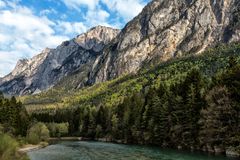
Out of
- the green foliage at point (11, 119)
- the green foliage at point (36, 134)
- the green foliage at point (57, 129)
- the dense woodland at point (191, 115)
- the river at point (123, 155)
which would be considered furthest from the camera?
the green foliage at point (57, 129)

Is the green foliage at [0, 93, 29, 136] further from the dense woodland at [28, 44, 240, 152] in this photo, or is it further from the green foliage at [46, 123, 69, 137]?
the green foliage at [46, 123, 69, 137]

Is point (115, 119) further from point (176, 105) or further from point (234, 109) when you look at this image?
point (234, 109)

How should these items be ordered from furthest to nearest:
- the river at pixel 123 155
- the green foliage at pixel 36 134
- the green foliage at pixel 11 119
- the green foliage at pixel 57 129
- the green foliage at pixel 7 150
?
the green foliage at pixel 57 129 < the green foliage at pixel 36 134 < the green foliage at pixel 11 119 < the river at pixel 123 155 < the green foliage at pixel 7 150

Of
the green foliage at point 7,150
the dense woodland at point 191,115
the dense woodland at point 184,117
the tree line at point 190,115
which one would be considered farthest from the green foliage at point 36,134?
the green foliage at point 7,150

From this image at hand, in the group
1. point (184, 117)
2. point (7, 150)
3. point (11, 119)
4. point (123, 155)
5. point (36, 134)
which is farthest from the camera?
point (36, 134)

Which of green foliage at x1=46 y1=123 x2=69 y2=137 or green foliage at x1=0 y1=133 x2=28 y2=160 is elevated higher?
green foliage at x1=46 y1=123 x2=69 y2=137

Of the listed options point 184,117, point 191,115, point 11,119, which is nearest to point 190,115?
point 191,115

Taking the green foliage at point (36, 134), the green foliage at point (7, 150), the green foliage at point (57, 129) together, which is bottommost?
the green foliage at point (7, 150)

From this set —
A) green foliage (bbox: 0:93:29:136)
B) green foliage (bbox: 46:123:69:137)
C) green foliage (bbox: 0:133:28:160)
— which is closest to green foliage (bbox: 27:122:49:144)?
green foliage (bbox: 0:93:29:136)

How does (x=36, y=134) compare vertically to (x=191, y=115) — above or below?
below

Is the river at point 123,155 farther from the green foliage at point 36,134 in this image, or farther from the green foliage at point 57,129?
the green foliage at point 57,129

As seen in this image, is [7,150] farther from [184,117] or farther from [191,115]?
[184,117]

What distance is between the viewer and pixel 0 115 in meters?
114

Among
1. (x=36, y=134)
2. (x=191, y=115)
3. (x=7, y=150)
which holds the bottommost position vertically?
(x=7, y=150)
